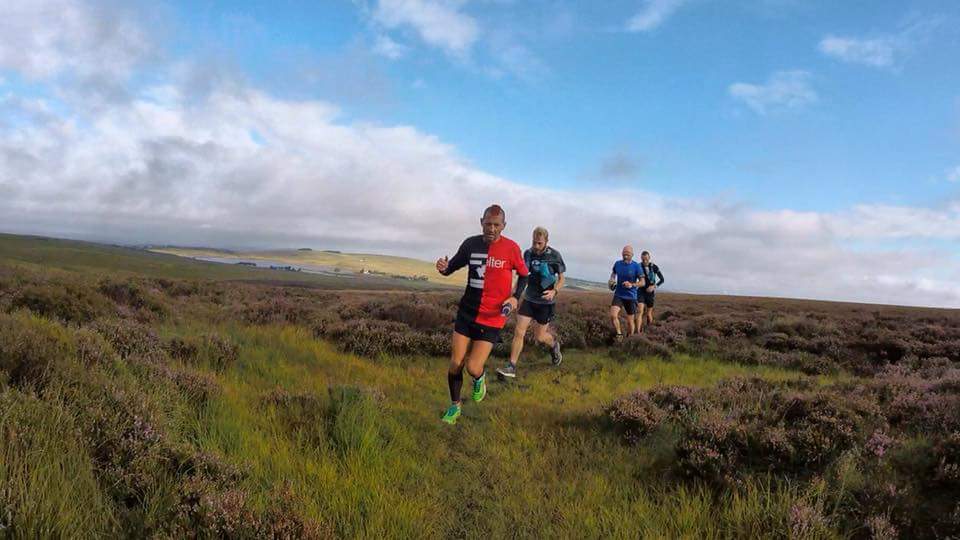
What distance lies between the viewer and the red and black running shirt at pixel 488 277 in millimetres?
6227

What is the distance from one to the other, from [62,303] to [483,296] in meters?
8.43

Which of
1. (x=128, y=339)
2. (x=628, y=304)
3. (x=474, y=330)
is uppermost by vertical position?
(x=628, y=304)

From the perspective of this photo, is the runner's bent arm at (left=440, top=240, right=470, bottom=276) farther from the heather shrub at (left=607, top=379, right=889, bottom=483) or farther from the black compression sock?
the heather shrub at (left=607, top=379, right=889, bottom=483)

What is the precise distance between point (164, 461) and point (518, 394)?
521 centimetres

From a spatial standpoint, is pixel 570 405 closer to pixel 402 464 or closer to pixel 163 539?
pixel 402 464

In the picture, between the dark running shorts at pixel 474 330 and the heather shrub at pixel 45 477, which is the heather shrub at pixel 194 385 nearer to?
the heather shrub at pixel 45 477

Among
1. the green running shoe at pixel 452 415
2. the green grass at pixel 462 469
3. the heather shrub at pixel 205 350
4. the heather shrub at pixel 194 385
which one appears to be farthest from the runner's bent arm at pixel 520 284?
the heather shrub at pixel 205 350

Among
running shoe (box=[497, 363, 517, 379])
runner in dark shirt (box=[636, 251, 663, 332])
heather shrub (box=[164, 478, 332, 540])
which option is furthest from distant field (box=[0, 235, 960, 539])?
runner in dark shirt (box=[636, 251, 663, 332])

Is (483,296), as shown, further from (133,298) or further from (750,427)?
(133,298)

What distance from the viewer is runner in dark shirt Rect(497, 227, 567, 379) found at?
Result: 356 inches

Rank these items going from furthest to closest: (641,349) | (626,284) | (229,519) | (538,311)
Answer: (626,284)
(641,349)
(538,311)
(229,519)

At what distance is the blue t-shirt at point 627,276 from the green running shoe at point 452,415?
27.4ft

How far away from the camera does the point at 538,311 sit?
9.86 m

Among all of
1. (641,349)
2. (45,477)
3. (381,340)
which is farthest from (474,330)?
(641,349)
